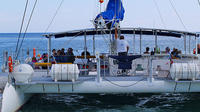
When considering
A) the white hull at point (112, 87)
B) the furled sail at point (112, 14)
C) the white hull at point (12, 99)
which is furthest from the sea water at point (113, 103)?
→ the white hull at point (112, 87)

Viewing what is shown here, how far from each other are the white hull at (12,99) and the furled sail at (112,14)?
14.4ft

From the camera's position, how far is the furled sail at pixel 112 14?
11428mm

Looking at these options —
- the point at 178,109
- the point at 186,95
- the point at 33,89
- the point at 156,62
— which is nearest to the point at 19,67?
the point at 33,89

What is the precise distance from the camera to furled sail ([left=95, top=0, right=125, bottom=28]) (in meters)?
11.4

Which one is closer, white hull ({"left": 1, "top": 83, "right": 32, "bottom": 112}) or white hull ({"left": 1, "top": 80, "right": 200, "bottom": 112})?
white hull ({"left": 1, "top": 83, "right": 32, "bottom": 112})

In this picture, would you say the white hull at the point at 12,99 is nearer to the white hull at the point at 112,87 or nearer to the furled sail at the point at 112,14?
the white hull at the point at 112,87

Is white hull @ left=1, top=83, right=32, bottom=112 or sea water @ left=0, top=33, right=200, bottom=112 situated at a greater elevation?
white hull @ left=1, top=83, right=32, bottom=112

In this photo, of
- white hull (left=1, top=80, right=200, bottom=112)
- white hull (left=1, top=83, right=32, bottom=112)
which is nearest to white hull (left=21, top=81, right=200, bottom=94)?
white hull (left=1, top=80, right=200, bottom=112)

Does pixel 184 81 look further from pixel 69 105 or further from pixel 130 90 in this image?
pixel 69 105

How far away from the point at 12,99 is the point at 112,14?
576cm

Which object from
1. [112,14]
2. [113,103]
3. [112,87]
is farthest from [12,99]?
[112,14]

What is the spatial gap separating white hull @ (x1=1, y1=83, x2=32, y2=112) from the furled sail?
438 centimetres

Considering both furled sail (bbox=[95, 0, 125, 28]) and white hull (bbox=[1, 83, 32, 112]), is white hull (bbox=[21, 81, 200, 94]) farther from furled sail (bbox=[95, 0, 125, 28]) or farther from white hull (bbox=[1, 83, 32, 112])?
furled sail (bbox=[95, 0, 125, 28])

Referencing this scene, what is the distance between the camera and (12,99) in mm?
8188
